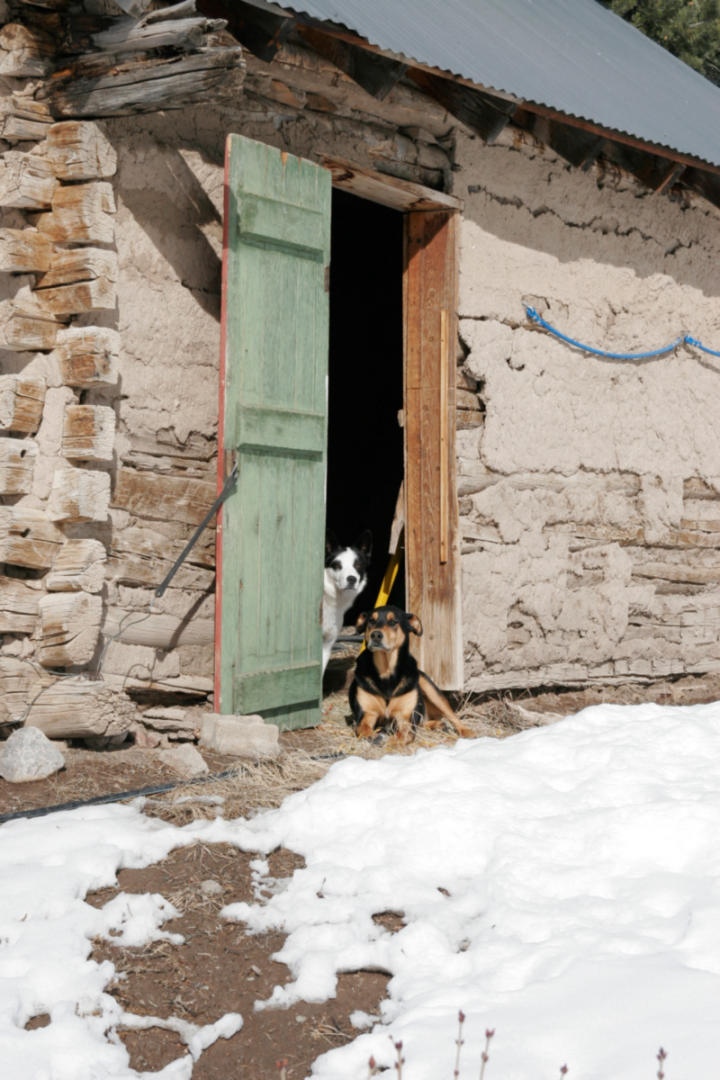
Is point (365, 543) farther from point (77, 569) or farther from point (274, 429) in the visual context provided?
Answer: point (77, 569)

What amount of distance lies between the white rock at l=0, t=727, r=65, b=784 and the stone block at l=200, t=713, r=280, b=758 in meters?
0.73

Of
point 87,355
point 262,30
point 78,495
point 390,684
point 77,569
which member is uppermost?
point 262,30

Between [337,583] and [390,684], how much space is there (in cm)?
93

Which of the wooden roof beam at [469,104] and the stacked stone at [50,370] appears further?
the wooden roof beam at [469,104]

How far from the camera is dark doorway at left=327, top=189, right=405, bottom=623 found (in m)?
9.84

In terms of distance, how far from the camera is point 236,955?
132 inches

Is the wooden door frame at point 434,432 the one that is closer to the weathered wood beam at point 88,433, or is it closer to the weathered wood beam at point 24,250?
the weathered wood beam at point 24,250

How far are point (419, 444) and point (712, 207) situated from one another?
10.7 feet

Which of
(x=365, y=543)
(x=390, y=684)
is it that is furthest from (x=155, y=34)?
(x=365, y=543)

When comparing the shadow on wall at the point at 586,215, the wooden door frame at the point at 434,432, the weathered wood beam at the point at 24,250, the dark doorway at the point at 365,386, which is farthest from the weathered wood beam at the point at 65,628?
the dark doorway at the point at 365,386

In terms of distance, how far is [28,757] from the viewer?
4.86 m

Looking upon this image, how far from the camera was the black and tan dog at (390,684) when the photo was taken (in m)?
6.18

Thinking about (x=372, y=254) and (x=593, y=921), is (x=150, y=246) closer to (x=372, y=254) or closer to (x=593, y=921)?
(x=593, y=921)

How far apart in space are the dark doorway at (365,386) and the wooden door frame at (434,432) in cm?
278
